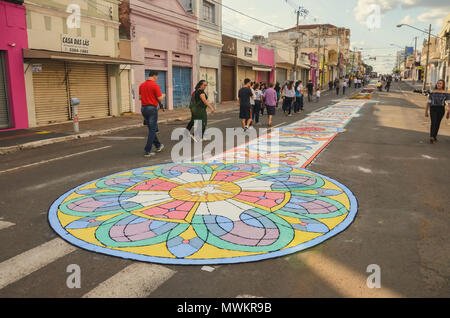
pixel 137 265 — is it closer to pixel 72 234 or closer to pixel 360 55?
pixel 72 234

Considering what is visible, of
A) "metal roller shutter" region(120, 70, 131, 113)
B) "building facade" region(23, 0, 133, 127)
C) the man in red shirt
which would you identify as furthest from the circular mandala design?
"metal roller shutter" region(120, 70, 131, 113)

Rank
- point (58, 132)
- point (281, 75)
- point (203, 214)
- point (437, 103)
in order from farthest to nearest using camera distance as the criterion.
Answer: point (281, 75)
point (58, 132)
point (437, 103)
point (203, 214)

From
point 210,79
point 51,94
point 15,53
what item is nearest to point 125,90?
point 51,94

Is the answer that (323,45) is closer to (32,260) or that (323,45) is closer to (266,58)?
(266,58)

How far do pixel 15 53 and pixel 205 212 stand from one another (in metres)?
11.9

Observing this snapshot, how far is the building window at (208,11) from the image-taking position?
89.8 ft

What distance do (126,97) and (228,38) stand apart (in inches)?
591

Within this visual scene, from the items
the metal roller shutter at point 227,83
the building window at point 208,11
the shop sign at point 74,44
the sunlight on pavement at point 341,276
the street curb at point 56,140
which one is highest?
the building window at point 208,11

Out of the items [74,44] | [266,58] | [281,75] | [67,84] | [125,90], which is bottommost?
[125,90]

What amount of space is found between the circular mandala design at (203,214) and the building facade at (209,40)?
21.1 metres

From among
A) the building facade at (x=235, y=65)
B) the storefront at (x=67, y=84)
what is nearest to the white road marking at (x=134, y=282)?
the storefront at (x=67, y=84)

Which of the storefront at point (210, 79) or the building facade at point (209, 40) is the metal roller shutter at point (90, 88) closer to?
the building facade at point (209, 40)

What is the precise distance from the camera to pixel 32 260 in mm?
3631
